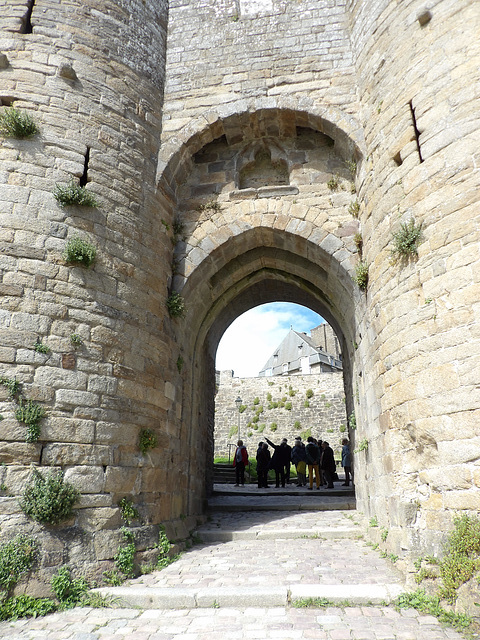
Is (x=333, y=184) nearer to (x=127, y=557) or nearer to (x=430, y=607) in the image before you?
(x=430, y=607)

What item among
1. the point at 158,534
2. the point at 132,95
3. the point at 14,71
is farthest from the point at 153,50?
the point at 158,534

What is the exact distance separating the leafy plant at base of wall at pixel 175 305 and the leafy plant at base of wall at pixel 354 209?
2.74 metres

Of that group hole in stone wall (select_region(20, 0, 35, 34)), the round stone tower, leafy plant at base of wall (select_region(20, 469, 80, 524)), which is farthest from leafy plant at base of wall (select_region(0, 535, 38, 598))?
hole in stone wall (select_region(20, 0, 35, 34))

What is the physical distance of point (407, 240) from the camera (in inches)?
190

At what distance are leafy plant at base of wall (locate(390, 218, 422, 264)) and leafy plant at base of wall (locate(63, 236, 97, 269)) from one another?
339 cm

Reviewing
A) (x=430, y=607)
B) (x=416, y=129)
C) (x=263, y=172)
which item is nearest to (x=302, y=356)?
(x=263, y=172)

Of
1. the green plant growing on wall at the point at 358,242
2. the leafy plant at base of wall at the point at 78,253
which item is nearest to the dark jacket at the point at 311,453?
the green plant growing on wall at the point at 358,242

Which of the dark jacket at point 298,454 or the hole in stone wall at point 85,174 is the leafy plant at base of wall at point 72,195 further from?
the dark jacket at point 298,454

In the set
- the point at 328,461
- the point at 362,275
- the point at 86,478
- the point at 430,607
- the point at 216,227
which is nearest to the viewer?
the point at 430,607

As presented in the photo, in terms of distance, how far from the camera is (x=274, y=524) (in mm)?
6715

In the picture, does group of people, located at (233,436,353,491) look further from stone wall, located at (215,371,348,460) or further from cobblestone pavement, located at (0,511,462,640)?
stone wall, located at (215,371,348,460)

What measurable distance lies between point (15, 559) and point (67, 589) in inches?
21.5

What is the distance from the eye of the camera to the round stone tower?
4.48 meters

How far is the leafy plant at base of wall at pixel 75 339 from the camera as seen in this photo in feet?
16.0
